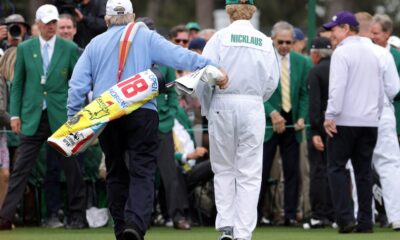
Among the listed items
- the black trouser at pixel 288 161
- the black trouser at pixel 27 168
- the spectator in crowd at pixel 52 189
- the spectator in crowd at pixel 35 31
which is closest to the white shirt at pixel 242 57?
the black trouser at pixel 27 168

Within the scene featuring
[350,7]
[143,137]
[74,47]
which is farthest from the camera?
[350,7]

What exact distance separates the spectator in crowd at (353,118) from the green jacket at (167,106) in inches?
79.1

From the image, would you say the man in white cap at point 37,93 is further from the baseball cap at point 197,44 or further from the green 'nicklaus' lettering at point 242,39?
the green 'nicklaus' lettering at point 242,39

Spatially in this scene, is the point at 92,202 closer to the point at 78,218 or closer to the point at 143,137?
the point at 78,218

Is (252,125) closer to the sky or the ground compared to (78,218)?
closer to the sky

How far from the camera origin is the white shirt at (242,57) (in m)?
13.2

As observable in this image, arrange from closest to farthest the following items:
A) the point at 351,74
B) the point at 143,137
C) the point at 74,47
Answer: the point at 143,137 < the point at 351,74 < the point at 74,47

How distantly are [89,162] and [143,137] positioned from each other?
16.2ft

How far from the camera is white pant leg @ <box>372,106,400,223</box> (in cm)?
1609

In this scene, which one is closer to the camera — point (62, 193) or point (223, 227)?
point (223, 227)

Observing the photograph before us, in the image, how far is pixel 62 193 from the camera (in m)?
17.3

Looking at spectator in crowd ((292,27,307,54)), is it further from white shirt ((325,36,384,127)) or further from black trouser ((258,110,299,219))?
white shirt ((325,36,384,127))

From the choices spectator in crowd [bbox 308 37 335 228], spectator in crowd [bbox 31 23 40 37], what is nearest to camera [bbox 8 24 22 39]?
spectator in crowd [bbox 31 23 40 37]

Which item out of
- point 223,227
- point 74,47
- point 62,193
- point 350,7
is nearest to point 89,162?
point 62,193
